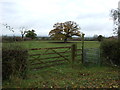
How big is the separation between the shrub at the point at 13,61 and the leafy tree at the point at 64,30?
89.0ft

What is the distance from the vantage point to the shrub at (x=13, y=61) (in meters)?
4.03

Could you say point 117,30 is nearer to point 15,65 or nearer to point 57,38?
point 15,65

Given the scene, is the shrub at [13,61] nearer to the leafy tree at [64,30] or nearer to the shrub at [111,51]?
the shrub at [111,51]

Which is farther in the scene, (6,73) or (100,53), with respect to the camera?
(100,53)

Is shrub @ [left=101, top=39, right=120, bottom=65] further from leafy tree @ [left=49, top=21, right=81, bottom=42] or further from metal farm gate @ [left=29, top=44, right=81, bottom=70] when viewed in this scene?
A: leafy tree @ [left=49, top=21, right=81, bottom=42]

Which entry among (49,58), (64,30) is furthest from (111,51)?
(64,30)

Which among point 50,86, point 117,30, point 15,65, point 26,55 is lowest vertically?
point 50,86

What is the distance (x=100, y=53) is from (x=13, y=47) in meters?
5.54

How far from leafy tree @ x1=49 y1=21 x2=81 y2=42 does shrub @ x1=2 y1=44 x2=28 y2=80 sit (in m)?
27.1

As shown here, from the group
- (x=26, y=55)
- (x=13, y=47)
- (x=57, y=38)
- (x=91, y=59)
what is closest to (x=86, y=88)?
(x=26, y=55)

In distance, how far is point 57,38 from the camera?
1244 inches

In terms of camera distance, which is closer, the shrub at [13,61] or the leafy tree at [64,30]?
the shrub at [13,61]

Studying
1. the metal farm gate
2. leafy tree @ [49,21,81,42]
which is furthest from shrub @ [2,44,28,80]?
leafy tree @ [49,21,81,42]

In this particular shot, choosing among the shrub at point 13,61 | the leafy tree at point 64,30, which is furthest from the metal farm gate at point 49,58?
the leafy tree at point 64,30
